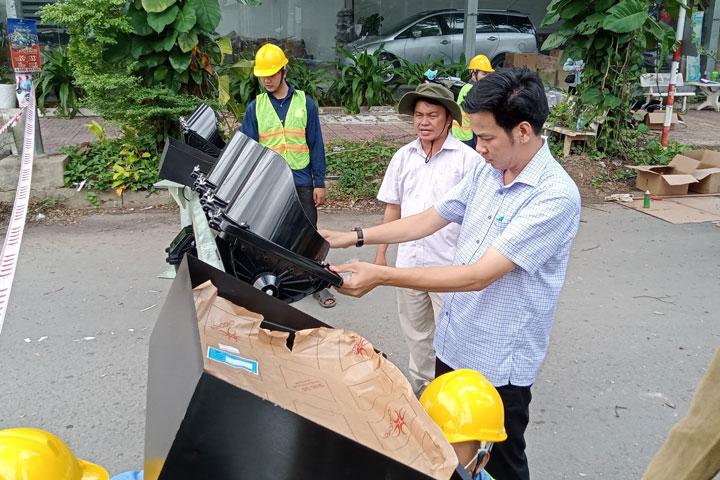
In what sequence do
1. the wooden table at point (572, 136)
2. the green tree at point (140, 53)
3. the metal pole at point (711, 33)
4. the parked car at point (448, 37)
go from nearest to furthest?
the green tree at point (140, 53) → the wooden table at point (572, 136) → the parked car at point (448, 37) → the metal pole at point (711, 33)

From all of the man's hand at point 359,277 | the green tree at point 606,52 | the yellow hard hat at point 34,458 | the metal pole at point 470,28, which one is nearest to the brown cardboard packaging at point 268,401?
the yellow hard hat at point 34,458

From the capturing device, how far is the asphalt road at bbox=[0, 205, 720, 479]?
3.32m

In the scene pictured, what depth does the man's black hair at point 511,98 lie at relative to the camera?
1.99 meters

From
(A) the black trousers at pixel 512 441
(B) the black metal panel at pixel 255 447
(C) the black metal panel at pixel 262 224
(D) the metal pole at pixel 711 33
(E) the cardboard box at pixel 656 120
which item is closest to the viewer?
(B) the black metal panel at pixel 255 447

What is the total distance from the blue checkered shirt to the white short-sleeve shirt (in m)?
0.73

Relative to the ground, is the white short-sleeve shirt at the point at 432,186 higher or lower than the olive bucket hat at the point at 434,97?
lower

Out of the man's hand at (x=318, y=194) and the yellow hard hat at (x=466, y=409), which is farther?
the man's hand at (x=318, y=194)

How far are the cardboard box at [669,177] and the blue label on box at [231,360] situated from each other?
7401mm

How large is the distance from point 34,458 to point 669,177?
7784 millimetres

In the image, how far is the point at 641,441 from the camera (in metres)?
3.29

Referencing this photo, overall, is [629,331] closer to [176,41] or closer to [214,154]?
[214,154]

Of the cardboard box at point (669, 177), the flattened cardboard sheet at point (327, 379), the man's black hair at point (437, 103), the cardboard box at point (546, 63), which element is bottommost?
the cardboard box at point (669, 177)

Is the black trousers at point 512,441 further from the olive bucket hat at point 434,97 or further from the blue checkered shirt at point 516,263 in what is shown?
the olive bucket hat at point 434,97

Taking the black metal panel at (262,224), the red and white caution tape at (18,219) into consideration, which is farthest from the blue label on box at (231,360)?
the red and white caution tape at (18,219)
